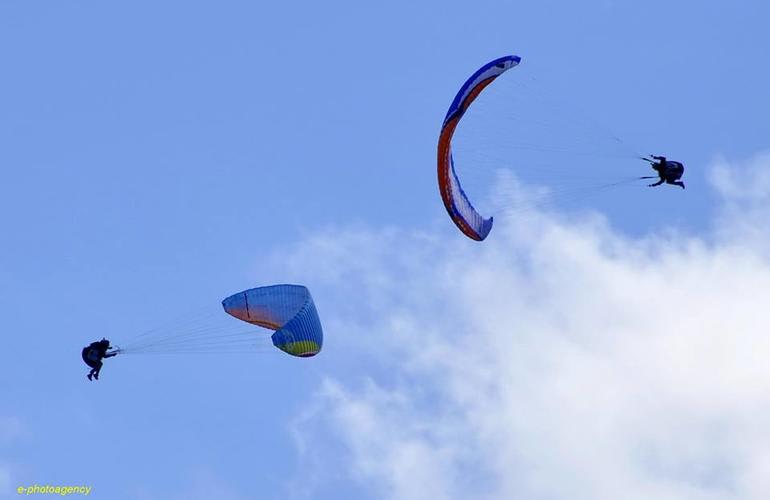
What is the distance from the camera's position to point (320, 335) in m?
64.8

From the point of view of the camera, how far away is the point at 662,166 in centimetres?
6062

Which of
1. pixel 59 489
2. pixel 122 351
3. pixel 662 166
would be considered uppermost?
pixel 662 166

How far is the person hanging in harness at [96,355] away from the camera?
63.3 metres

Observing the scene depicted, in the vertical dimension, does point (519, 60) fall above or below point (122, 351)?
above

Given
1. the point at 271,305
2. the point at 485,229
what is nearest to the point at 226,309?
the point at 271,305

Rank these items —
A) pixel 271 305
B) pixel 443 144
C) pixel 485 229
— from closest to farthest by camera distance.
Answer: pixel 443 144, pixel 485 229, pixel 271 305

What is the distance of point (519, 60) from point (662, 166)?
6.25 m

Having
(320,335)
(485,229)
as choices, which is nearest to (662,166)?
(485,229)

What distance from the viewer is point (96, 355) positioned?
6347 cm

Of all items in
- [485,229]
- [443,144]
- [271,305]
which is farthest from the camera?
[271,305]

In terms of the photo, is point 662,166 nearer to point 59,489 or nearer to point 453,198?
point 453,198

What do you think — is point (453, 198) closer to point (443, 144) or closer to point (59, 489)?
point (443, 144)

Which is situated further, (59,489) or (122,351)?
(122,351)

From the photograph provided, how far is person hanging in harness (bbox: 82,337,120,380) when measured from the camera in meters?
63.3
